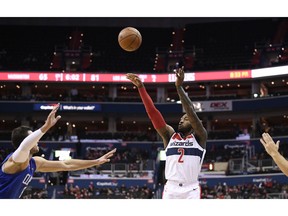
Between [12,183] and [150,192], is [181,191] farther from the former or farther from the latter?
[150,192]

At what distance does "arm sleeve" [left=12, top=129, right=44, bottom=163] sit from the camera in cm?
555

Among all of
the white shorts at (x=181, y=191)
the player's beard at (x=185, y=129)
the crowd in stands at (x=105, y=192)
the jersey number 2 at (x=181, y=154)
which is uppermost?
the player's beard at (x=185, y=129)

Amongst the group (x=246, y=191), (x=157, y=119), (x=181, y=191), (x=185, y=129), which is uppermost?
(x=157, y=119)

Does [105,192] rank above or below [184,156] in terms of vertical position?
below

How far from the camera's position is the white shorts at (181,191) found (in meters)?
6.52

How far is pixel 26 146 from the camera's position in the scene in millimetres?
5598

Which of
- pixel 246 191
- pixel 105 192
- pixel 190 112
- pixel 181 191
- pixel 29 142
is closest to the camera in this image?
pixel 29 142

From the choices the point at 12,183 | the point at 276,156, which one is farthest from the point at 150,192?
the point at 276,156

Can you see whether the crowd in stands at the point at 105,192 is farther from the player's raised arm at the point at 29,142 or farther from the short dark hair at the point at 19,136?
the player's raised arm at the point at 29,142

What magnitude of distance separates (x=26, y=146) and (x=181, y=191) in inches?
87.2

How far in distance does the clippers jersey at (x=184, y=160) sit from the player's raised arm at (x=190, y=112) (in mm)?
99

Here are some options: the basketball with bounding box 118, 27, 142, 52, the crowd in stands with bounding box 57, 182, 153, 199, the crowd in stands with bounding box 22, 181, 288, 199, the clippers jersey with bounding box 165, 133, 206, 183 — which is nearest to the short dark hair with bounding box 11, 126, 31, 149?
the clippers jersey with bounding box 165, 133, 206, 183

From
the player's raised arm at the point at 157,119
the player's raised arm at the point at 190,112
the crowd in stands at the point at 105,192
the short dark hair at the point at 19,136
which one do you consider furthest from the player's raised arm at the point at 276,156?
the crowd in stands at the point at 105,192
